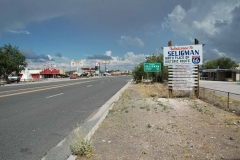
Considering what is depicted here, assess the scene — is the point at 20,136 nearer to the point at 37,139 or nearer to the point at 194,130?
the point at 37,139

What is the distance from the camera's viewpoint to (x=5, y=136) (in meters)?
5.91

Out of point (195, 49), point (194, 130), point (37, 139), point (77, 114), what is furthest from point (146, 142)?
point (195, 49)

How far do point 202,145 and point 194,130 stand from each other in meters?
1.22

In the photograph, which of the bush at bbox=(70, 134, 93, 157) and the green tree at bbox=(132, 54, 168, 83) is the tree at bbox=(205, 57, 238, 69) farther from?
the bush at bbox=(70, 134, 93, 157)

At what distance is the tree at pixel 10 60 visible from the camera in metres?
39.5

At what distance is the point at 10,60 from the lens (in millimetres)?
40219

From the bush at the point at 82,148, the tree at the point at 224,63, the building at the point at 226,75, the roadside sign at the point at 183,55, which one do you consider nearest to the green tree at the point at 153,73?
the roadside sign at the point at 183,55

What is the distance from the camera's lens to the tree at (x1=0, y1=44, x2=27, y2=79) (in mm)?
39500

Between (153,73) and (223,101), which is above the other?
(153,73)

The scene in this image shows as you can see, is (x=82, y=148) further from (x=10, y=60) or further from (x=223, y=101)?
(x=10, y=60)

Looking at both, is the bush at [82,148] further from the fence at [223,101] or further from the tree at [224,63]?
the tree at [224,63]

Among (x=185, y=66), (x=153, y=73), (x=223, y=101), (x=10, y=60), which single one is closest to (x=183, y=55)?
(x=185, y=66)

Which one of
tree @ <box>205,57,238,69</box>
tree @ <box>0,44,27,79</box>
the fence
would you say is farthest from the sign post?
tree @ <box>205,57,238,69</box>

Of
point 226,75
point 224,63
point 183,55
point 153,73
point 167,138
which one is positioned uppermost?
point 224,63
